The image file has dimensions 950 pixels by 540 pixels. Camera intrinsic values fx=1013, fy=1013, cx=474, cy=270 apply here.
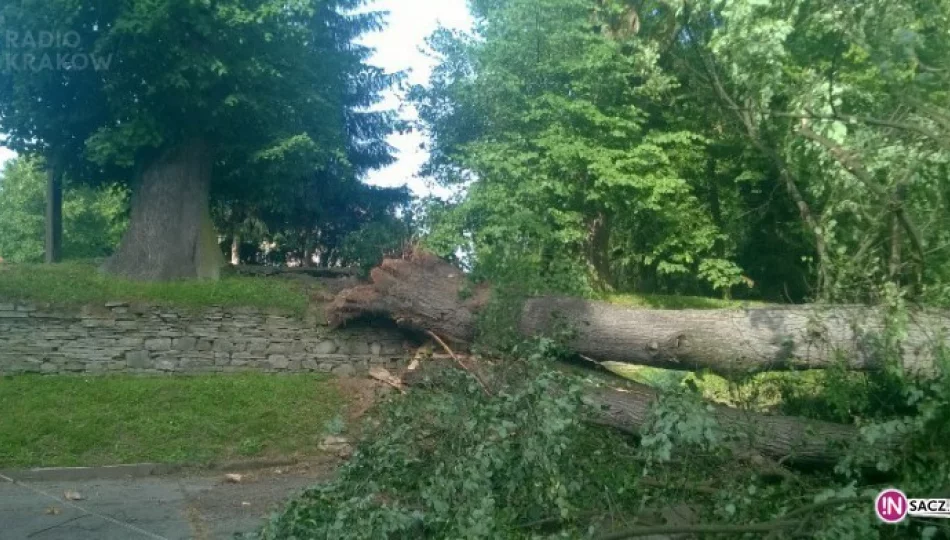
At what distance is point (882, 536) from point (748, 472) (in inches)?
35.9

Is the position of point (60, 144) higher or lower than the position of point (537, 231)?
higher

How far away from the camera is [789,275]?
646 inches

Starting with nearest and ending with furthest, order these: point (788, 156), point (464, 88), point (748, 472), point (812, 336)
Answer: point (748, 472) < point (812, 336) < point (788, 156) < point (464, 88)

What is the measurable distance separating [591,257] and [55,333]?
26.9 ft

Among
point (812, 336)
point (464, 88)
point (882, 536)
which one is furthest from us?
point (464, 88)

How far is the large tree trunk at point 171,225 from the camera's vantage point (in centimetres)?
1407

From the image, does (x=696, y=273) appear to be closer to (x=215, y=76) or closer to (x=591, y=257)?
(x=591, y=257)

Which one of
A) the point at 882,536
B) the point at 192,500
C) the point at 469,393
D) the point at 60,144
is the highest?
the point at 60,144

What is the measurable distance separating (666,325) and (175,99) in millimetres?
7400

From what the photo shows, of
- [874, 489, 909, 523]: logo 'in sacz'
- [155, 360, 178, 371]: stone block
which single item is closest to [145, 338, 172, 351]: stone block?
[155, 360, 178, 371]: stone block

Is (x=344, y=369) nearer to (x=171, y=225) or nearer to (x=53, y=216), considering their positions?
(x=171, y=225)

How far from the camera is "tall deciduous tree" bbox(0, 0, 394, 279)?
12.7 meters

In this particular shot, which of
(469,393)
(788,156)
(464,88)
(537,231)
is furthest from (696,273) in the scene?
(469,393)

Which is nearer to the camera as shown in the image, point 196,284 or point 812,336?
point 812,336
